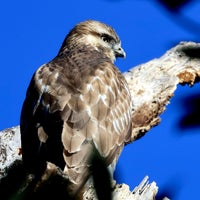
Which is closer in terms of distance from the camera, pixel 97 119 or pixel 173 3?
pixel 173 3

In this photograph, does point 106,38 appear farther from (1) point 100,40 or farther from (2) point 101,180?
(2) point 101,180

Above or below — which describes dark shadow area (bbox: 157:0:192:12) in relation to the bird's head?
below

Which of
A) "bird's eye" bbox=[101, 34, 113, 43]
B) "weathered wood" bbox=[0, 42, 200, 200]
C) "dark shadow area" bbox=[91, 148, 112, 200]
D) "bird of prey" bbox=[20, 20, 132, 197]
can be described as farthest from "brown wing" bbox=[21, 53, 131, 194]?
"bird's eye" bbox=[101, 34, 113, 43]

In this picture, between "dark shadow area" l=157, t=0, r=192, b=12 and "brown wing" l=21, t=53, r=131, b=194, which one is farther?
"brown wing" l=21, t=53, r=131, b=194

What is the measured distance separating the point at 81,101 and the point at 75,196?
2.11 meters

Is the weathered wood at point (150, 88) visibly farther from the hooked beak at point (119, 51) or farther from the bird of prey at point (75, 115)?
the hooked beak at point (119, 51)

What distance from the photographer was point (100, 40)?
7.04m

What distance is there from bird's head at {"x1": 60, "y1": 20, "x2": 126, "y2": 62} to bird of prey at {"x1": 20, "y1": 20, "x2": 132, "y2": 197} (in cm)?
93

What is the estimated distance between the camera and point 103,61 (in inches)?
233

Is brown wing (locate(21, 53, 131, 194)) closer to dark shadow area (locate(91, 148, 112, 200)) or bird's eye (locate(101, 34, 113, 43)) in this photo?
dark shadow area (locate(91, 148, 112, 200))

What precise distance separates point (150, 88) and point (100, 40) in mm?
1657

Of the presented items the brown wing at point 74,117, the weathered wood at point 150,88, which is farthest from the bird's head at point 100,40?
the brown wing at point 74,117

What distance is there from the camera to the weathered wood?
526 centimetres

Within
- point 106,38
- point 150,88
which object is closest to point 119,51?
point 106,38
